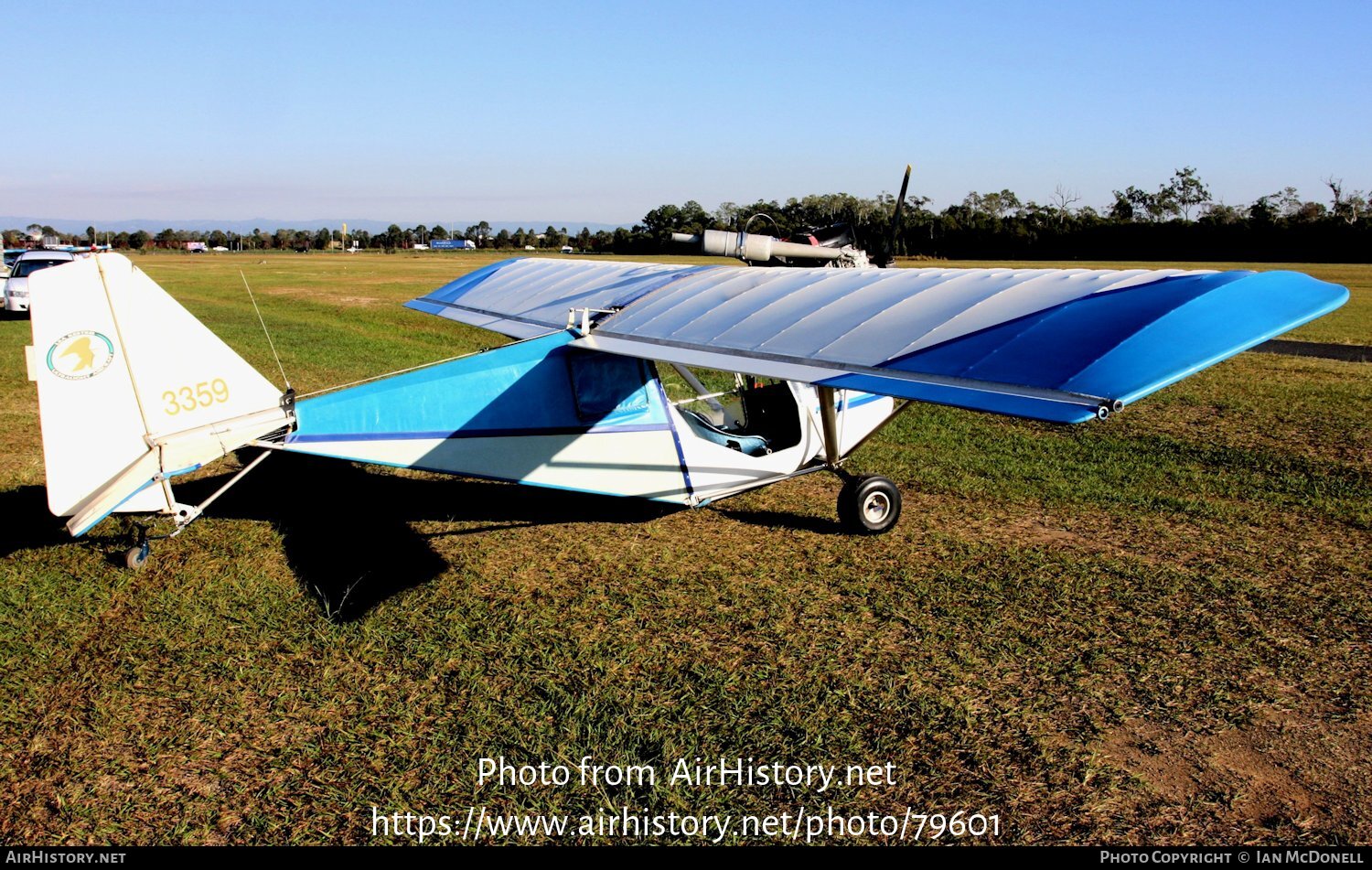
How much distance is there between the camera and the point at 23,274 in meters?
27.4

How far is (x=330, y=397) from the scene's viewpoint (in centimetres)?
667

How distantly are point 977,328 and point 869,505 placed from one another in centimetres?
287

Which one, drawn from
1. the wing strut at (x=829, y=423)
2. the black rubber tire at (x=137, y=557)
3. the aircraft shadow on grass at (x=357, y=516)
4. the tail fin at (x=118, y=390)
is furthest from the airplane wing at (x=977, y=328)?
the black rubber tire at (x=137, y=557)

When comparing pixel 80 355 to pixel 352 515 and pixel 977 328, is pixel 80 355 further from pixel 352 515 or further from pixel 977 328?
pixel 977 328

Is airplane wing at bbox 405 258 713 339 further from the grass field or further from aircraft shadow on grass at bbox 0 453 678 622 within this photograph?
the grass field

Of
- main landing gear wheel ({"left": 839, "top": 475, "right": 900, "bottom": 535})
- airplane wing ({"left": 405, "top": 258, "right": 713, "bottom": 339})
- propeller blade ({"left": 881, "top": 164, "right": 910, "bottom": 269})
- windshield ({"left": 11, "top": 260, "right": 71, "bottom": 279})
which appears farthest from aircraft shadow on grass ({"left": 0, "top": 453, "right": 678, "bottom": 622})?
windshield ({"left": 11, "top": 260, "right": 71, "bottom": 279})

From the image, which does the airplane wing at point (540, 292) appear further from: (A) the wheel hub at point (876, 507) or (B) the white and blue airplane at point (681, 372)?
(A) the wheel hub at point (876, 507)

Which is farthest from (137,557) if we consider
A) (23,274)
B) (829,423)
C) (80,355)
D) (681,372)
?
(23,274)

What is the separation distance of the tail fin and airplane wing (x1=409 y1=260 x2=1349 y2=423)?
283 centimetres

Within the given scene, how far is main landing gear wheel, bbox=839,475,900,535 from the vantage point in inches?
309
